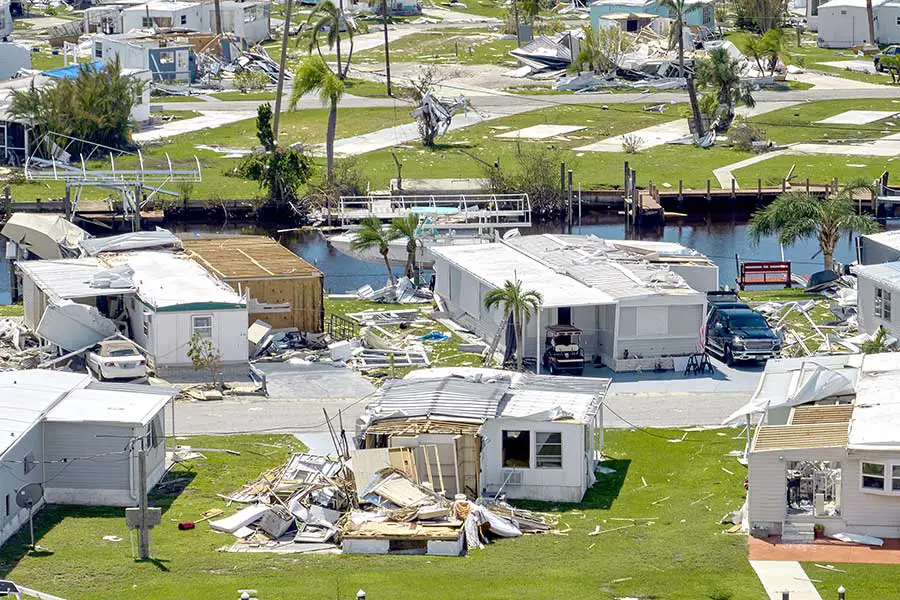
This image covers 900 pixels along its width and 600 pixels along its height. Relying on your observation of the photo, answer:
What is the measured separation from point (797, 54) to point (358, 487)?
99997 mm

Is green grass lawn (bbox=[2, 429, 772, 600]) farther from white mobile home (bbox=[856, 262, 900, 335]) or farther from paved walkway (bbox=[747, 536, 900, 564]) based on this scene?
white mobile home (bbox=[856, 262, 900, 335])

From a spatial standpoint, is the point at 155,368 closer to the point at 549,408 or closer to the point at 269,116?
the point at 549,408

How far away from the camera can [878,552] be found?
3956 cm

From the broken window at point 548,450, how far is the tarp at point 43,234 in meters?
33.3

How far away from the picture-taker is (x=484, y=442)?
44.4 metres

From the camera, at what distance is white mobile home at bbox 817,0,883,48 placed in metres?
141

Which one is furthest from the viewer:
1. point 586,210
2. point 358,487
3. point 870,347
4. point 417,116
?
point 417,116

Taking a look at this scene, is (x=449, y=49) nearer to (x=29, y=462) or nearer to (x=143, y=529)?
(x=29, y=462)

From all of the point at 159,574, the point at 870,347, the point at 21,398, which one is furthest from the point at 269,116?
the point at 159,574

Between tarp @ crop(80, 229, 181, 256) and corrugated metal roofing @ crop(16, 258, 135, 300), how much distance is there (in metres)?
1.41

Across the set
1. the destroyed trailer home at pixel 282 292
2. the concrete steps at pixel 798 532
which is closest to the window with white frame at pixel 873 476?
the concrete steps at pixel 798 532

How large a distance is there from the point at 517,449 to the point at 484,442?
97 cm

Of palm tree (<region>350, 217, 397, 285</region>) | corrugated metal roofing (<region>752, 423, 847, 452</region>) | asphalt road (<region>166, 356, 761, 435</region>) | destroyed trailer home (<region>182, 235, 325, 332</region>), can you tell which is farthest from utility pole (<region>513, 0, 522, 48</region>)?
corrugated metal roofing (<region>752, 423, 847, 452</region>)

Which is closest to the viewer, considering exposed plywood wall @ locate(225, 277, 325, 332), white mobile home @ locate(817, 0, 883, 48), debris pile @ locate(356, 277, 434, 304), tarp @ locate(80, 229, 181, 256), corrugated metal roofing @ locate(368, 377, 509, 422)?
corrugated metal roofing @ locate(368, 377, 509, 422)
